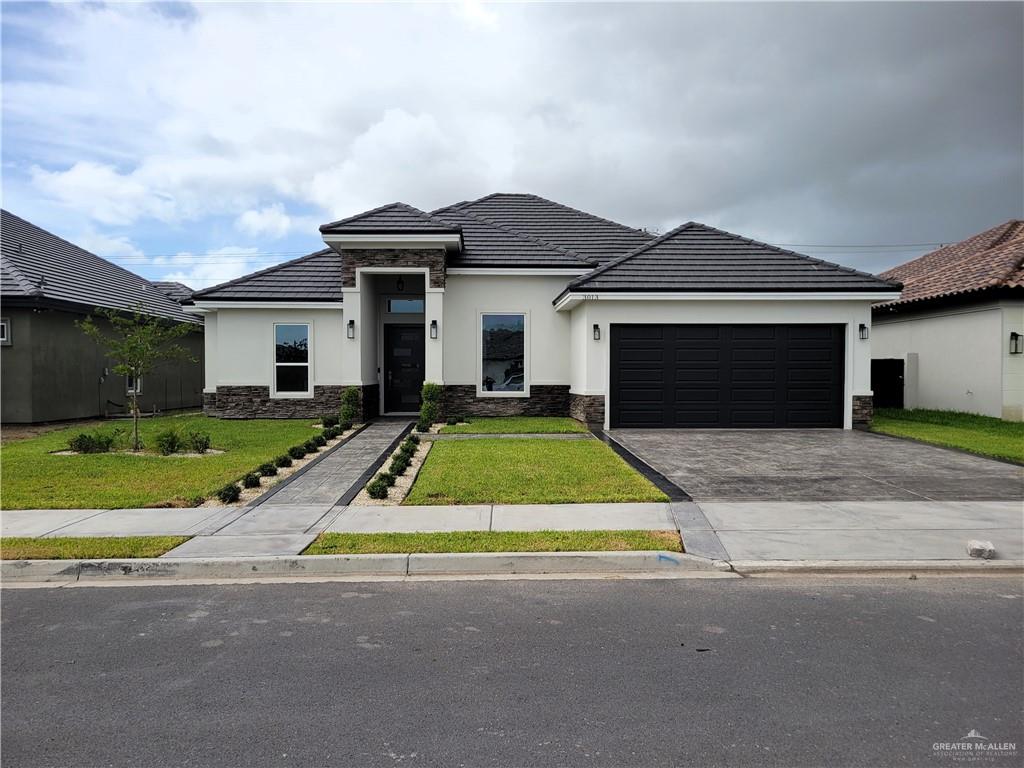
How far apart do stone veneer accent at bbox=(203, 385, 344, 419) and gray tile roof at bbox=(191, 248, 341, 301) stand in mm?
2540

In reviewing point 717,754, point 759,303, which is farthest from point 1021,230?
point 717,754

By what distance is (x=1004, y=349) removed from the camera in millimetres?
17000

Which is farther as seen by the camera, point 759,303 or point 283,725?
point 759,303

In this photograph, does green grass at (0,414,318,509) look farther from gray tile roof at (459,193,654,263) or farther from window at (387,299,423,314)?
gray tile roof at (459,193,654,263)

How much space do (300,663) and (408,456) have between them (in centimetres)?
686

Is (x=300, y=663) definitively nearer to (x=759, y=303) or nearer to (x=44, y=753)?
(x=44, y=753)

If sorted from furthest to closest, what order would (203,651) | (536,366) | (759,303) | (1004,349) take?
(536,366)
(1004,349)
(759,303)
(203,651)

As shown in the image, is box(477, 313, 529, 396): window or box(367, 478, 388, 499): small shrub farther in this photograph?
box(477, 313, 529, 396): window

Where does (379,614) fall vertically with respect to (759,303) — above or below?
below

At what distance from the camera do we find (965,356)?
60.4 feet

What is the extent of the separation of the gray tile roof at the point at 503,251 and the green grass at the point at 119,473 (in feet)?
22.8

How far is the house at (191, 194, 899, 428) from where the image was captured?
15828mm

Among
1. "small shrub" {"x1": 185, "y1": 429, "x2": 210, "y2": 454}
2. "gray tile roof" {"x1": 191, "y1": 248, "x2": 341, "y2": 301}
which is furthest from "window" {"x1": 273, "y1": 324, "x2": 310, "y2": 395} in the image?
"small shrub" {"x1": 185, "y1": 429, "x2": 210, "y2": 454}

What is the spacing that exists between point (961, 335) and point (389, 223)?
1613cm
